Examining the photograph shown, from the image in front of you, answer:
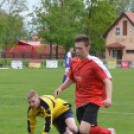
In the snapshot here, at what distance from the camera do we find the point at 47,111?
5.75 m

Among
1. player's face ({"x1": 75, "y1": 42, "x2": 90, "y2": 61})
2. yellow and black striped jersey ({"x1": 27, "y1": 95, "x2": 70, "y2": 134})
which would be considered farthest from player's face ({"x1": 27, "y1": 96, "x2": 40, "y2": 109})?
player's face ({"x1": 75, "y1": 42, "x2": 90, "y2": 61})

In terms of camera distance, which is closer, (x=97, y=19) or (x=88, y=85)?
(x=88, y=85)

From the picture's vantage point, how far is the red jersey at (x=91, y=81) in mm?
5816

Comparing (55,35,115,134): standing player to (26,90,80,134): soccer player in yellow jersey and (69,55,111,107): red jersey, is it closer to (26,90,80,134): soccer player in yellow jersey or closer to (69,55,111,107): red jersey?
(69,55,111,107): red jersey

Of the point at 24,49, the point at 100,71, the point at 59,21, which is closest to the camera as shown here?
the point at 100,71

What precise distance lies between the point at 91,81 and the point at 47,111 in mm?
833

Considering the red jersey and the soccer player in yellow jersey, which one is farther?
the red jersey

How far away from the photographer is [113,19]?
57.1 metres

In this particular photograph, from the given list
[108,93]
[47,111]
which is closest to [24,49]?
[47,111]

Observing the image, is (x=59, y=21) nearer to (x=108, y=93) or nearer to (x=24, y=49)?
(x=24, y=49)

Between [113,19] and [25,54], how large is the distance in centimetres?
1816

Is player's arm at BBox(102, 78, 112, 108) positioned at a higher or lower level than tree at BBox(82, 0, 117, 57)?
lower

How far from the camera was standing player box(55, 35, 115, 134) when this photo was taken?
5750mm

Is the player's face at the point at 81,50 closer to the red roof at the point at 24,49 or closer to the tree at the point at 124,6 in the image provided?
the red roof at the point at 24,49
